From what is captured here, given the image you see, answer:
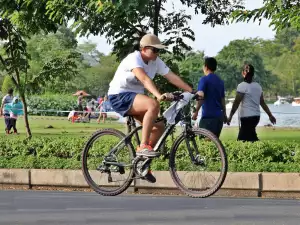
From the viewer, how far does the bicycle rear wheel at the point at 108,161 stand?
7684 millimetres

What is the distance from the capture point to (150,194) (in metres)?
11.1

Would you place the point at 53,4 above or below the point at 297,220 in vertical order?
above

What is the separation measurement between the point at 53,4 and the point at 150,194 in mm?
3577

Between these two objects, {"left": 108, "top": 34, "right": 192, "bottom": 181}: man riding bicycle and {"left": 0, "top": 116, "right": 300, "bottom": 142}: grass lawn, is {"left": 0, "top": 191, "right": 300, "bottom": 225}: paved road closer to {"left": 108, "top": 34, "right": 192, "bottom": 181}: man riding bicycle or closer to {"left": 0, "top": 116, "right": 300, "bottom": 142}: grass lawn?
{"left": 108, "top": 34, "right": 192, "bottom": 181}: man riding bicycle

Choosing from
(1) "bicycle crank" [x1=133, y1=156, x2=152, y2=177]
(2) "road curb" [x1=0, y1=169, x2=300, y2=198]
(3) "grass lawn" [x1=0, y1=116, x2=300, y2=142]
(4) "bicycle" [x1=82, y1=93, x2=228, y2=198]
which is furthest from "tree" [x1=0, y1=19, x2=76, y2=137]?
(1) "bicycle crank" [x1=133, y1=156, x2=152, y2=177]

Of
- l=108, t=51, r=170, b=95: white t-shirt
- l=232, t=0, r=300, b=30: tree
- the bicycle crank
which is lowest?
the bicycle crank

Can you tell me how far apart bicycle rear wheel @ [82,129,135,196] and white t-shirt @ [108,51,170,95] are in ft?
2.34

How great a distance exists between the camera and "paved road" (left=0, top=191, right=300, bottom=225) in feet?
25.5

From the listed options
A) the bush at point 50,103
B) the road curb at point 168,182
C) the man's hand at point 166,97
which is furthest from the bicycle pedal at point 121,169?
the bush at point 50,103

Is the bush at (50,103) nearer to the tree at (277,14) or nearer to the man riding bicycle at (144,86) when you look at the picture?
the tree at (277,14)

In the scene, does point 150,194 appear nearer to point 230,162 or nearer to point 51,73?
point 230,162

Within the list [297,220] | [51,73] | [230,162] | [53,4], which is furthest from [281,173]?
[51,73]

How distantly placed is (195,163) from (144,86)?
34.2 inches

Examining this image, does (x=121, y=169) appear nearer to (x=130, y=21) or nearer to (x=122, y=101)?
(x=122, y=101)
